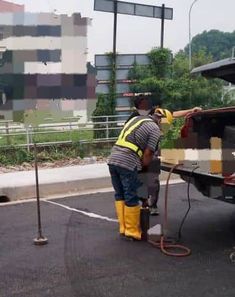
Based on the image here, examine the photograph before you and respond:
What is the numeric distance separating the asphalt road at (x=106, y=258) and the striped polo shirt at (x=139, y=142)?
2.68 feet

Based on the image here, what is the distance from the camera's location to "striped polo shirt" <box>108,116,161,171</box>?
5.98 meters

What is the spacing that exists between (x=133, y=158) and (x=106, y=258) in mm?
1130

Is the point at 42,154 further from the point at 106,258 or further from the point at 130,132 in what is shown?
the point at 106,258

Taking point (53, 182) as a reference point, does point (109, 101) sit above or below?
above

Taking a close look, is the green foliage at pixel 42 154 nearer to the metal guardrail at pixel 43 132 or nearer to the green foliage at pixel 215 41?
the metal guardrail at pixel 43 132

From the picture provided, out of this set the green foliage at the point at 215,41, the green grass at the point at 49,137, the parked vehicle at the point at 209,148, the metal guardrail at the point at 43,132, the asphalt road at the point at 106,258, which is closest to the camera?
the asphalt road at the point at 106,258

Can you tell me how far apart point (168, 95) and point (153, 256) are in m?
13.4

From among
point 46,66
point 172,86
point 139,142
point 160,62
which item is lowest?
point 139,142

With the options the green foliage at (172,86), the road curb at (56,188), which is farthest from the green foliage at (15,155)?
the green foliage at (172,86)

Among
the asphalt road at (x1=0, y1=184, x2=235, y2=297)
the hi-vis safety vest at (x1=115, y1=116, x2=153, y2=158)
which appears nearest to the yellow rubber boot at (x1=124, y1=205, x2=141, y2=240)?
the asphalt road at (x1=0, y1=184, x2=235, y2=297)

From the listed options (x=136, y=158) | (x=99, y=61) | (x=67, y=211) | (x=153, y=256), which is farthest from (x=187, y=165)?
(x=99, y=61)

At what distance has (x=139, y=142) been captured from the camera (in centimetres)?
600

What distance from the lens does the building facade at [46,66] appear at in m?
13.7

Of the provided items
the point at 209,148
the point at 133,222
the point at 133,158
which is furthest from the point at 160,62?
the point at 133,222
